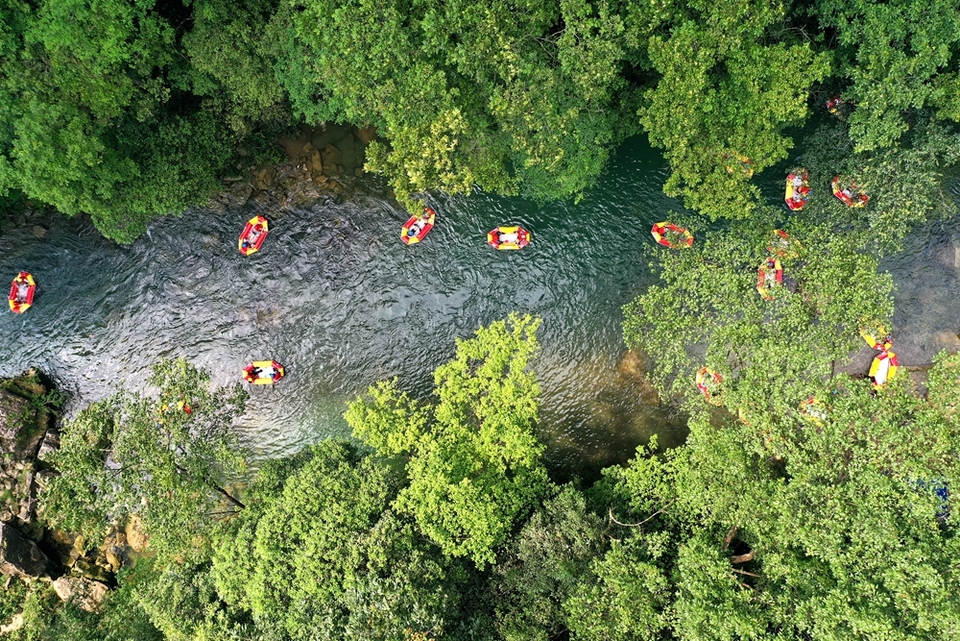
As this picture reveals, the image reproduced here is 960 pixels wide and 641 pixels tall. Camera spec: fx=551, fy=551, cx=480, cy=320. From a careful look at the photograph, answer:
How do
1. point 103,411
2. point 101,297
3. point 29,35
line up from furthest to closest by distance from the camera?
point 101,297, point 103,411, point 29,35

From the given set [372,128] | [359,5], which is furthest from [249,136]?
[359,5]

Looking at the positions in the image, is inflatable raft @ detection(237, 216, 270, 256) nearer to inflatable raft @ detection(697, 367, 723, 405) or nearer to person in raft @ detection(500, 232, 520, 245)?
person in raft @ detection(500, 232, 520, 245)

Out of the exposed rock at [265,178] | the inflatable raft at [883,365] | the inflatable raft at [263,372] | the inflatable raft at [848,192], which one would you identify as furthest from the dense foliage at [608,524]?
the exposed rock at [265,178]

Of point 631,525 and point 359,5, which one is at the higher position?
point 359,5

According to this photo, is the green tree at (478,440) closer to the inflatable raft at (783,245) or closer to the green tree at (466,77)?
the green tree at (466,77)

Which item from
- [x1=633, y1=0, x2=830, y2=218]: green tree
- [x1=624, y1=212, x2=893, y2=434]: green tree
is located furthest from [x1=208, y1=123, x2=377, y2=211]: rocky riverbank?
[x1=624, y1=212, x2=893, y2=434]: green tree

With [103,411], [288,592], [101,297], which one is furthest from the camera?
[101,297]

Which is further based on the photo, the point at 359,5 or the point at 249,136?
the point at 249,136

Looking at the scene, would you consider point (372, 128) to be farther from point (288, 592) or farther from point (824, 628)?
point (824, 628)
